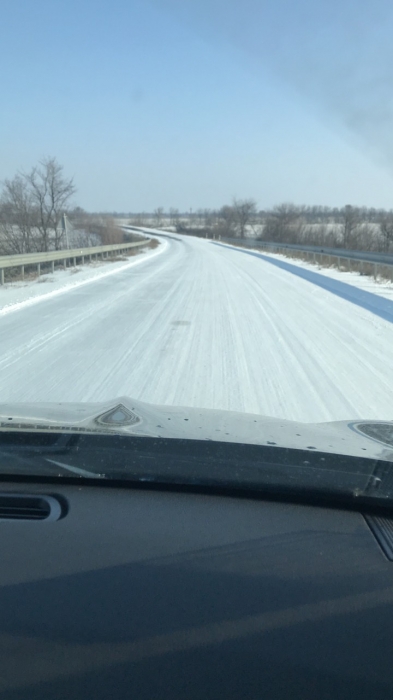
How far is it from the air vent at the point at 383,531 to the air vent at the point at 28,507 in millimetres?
1302

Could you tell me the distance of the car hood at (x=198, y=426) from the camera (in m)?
3.39

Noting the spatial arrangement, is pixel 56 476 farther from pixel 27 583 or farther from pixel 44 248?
pixel 44 248

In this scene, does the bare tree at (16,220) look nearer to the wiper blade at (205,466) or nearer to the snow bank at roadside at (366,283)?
the snow bank at roadside at (366,283)

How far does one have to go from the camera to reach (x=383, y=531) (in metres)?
2.64

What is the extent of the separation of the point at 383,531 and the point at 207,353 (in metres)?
7.18

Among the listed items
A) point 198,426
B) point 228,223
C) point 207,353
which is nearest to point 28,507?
point 198,426

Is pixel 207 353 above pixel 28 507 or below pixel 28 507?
below

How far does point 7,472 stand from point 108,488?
477 mm

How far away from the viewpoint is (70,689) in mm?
1806

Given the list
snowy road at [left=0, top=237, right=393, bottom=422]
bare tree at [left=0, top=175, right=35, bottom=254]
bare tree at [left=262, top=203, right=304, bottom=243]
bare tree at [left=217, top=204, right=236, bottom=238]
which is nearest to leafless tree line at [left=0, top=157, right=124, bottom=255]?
bare tree at [left=0, top=175, right=35, bottom=254]

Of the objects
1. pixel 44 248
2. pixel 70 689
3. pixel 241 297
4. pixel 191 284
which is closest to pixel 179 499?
pixel 70 689

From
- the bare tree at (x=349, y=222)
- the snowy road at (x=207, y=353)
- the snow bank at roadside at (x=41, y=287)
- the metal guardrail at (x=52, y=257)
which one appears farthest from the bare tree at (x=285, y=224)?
the snowy road at (x=207, y=353)

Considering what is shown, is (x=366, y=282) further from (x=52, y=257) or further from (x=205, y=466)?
(x=205, y=466)

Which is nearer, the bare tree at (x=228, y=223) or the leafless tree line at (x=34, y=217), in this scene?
the leafless tree line at (x=34, y=217)
